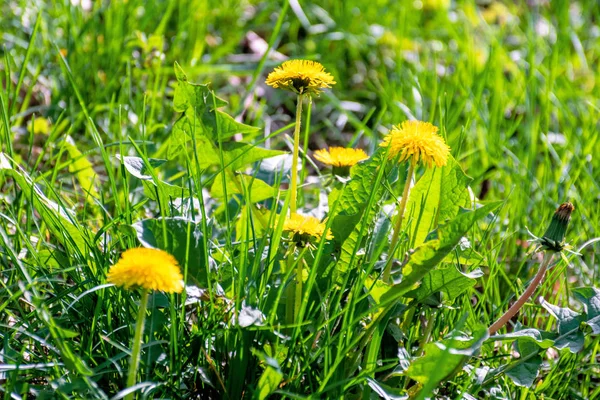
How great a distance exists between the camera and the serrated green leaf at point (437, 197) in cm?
143

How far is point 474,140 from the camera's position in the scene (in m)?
2.55

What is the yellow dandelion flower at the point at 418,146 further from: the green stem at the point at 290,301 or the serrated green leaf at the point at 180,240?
the serrated green leaf at the point at 180,240

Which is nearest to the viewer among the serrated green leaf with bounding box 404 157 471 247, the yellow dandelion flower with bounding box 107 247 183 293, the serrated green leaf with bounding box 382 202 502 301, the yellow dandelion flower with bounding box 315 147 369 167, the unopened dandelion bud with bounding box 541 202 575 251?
the yellow dandelion flower with bounding box 107 247 183 293

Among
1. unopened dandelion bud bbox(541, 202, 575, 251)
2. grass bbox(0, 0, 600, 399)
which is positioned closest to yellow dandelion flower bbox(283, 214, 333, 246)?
grass bbox(0, 0, 600, 399)

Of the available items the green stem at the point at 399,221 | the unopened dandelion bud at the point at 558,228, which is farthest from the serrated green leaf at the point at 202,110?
the unopened dandelion bud at the point at 558,228

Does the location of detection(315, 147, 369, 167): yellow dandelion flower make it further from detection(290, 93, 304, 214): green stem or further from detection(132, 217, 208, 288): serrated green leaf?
detection(132, 217, 208, 288): serrated green leaf

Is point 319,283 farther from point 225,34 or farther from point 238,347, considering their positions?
point 225,34

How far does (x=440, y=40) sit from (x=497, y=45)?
53 centimetres

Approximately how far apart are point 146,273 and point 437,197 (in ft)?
2.14

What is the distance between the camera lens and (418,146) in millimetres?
1293

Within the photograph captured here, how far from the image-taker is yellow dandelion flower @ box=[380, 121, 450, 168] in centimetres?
129

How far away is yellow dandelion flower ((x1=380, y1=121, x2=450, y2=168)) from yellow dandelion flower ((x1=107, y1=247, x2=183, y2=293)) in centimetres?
46

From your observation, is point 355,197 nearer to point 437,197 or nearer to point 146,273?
point 437,197

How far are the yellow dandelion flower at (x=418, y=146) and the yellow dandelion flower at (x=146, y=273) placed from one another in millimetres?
460
